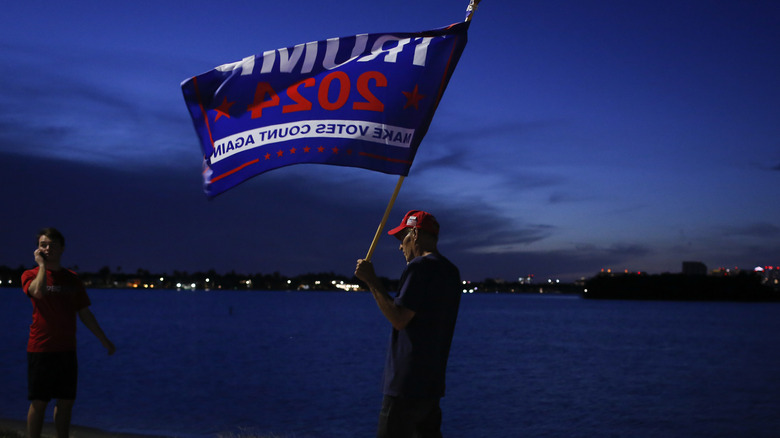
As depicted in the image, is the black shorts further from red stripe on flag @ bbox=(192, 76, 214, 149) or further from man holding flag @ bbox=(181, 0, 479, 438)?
red stripe on flag @ bbox=(192, 76, 214, 149)

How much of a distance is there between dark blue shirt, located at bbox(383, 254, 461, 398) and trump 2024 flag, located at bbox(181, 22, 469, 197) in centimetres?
129

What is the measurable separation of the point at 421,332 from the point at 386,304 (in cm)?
32

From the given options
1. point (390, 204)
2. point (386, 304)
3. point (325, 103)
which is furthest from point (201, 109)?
point (386, 304)

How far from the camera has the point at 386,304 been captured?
474 centimetres

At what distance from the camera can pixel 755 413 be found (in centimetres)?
3291

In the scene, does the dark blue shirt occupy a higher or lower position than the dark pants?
higher

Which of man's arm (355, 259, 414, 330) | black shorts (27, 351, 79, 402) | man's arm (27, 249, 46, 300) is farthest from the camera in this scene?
black shorts (27, 351, 79, 402)

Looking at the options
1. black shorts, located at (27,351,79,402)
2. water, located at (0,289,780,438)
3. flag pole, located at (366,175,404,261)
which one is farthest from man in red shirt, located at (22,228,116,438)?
water, located at (0,289,780,438)

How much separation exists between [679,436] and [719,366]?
32.7 m

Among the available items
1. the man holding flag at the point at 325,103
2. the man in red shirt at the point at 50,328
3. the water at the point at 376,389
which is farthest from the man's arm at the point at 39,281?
the water at the point at 376,389

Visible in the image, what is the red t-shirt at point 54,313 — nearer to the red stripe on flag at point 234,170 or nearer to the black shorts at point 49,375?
the black shorts at point 49,375

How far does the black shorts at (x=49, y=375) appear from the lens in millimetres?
6766

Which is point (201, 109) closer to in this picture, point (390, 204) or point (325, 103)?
point (325, 103)

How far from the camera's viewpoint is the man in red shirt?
673 cm
